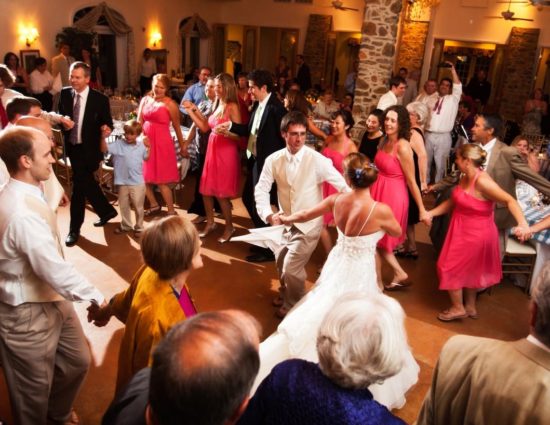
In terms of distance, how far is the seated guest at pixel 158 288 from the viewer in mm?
1724

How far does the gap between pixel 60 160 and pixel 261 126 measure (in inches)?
124

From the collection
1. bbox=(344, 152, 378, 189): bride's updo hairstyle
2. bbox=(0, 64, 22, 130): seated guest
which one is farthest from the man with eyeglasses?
bbox=(344, 152, 378, 189): bride's updo hairstyle

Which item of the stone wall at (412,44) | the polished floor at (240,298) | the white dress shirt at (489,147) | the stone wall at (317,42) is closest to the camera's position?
the polished floor at (240,298)

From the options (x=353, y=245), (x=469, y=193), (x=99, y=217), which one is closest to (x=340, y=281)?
(x=353, y=245)

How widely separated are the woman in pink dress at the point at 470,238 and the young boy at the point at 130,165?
277 centimetres

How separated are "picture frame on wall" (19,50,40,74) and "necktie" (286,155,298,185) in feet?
29.1

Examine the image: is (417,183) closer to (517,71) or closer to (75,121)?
(75,121)

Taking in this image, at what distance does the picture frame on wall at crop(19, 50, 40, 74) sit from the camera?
9.92 meters

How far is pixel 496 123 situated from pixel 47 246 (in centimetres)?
349

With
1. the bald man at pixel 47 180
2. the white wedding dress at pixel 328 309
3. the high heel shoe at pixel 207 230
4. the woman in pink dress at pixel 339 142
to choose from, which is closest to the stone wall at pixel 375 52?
the woman in pink dress at pixel 339 142

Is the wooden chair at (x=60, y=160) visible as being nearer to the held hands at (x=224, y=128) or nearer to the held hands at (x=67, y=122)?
the held hands at (x=67, y=122)

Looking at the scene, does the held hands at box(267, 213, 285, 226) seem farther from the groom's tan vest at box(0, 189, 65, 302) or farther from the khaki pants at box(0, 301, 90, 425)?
the groom's tan vest at box(0, 189, 65, 302)

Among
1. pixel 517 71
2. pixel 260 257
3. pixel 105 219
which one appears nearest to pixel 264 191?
pixel 260 257

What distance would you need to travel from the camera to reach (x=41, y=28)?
10258mm
